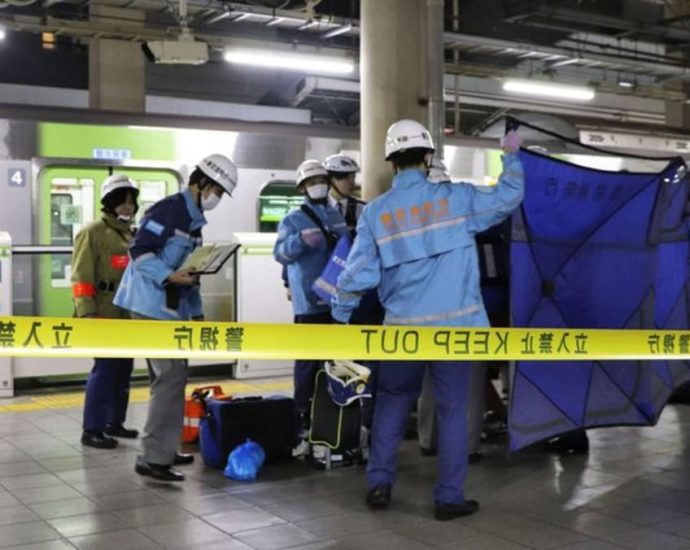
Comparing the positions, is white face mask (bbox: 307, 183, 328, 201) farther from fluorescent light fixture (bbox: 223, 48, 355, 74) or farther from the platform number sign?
fluorescent light fixture (bbox: 223, 48, 355, 74)

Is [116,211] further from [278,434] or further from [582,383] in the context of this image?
[582,383]

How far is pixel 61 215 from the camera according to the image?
30.2 ft

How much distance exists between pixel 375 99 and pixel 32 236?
3513mm

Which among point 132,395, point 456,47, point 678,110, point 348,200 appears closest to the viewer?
point 348,200

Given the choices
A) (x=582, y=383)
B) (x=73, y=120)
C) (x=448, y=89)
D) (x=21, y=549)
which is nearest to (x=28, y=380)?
(x=73, y=120)

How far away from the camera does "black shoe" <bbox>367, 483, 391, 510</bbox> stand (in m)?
4.87

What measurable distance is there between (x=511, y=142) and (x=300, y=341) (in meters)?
1.57

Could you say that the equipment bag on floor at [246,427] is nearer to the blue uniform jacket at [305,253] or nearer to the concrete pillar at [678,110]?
the blue uniform jacket at [305,253]

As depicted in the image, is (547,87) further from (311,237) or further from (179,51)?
(311,237)

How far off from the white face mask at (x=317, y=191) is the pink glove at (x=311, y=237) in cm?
26

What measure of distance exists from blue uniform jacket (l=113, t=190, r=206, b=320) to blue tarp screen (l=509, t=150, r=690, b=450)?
181 centimetres

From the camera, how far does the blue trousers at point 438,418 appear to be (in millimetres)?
4727

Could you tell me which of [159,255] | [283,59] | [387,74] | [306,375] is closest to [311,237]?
[306,375]

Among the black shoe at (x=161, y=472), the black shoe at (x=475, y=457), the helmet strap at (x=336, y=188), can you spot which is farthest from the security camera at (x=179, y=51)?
the black shoe at (x=475, y=457)
